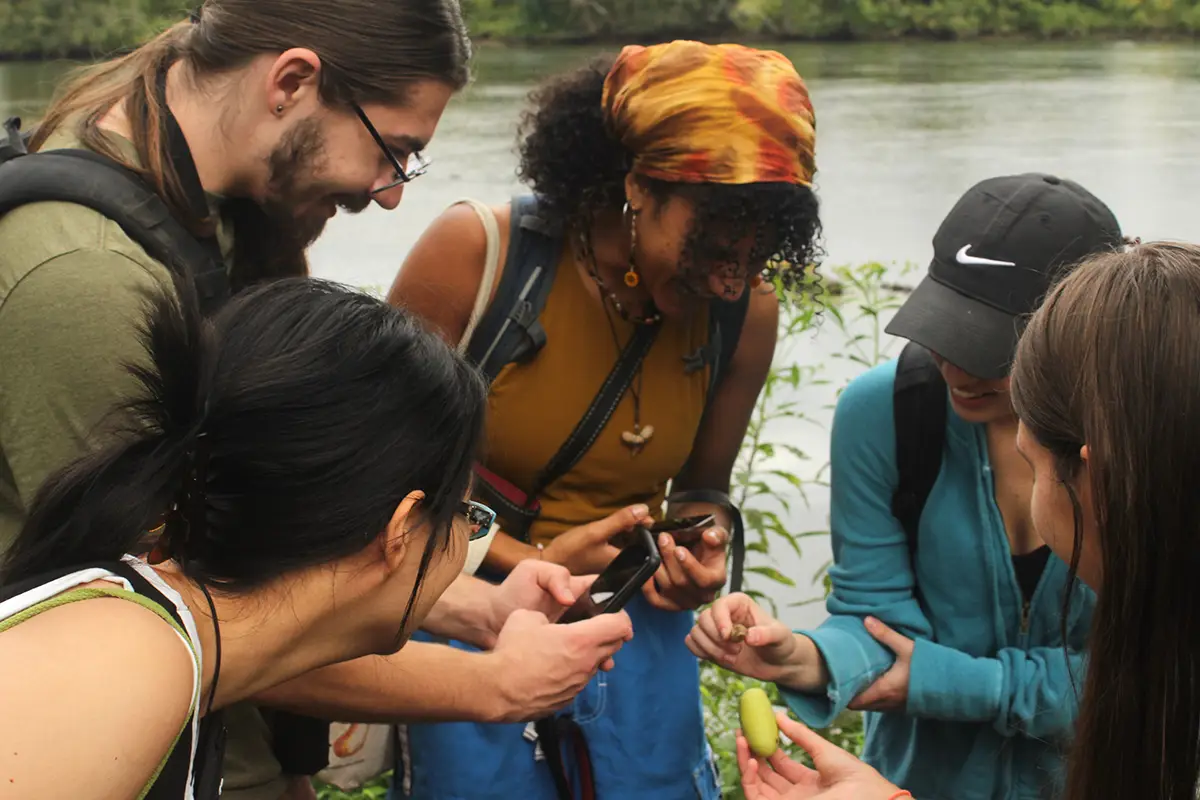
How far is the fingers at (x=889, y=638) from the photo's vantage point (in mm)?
2238

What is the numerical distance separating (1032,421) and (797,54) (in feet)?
8.14

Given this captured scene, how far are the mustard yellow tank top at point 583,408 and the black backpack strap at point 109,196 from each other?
719 mm

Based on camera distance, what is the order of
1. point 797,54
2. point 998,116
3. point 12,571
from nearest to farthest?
1. point 12,571
2. point 797,54
3. point 998,116

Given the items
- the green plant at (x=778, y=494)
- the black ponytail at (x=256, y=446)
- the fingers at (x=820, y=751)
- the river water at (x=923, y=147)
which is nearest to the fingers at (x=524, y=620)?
the fingers at (x=820, y=751)

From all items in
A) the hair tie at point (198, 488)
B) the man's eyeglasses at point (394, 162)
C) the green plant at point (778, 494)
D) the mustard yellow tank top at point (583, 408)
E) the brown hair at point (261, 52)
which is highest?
the brown hair at point (261, 52)

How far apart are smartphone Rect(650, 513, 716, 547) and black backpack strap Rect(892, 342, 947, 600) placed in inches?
16.5

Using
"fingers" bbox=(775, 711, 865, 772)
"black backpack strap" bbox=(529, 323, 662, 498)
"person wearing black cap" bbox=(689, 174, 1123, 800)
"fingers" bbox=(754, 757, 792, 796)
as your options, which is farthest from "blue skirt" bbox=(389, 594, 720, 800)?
"fingers" bbox=(775, 711, 865, 772)

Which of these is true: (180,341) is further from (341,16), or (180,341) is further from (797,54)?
(797,54)

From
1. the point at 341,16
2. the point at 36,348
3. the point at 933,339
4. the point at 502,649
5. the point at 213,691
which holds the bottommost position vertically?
the point at 502,649

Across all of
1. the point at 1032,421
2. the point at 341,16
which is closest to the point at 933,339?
the point at 1032,421

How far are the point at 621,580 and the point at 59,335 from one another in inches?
45.3

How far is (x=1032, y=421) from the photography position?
1615 mm

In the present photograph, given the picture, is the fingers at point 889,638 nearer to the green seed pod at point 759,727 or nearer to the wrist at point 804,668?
the wrist at point 804,668

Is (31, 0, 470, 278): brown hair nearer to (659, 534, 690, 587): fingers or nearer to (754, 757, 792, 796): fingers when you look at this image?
(659, 534, 690, 587): fingers
